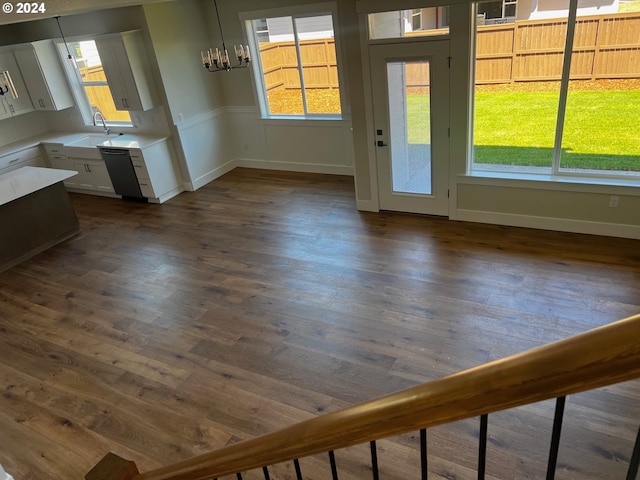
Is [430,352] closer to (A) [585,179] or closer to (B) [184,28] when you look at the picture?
(A) [585,179]

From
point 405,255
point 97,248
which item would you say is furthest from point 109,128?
point 405,255

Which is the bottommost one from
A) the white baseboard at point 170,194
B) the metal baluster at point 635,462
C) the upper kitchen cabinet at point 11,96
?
the white baseboard at point 170,194

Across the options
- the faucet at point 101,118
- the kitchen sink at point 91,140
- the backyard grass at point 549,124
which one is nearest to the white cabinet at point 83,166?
the kitchen sink at point 91,140

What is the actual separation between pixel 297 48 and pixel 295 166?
178 cm

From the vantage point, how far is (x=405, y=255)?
4.69 m

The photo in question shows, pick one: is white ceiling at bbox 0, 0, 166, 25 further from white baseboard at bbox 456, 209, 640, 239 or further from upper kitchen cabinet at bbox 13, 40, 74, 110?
upper kitchen cabinet at bbox 13, 40, 74, 110

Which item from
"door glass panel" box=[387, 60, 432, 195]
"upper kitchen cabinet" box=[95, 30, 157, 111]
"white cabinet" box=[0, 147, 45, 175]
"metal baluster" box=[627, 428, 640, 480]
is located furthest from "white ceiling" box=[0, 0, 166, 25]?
"white cabinet" box=[0, 147, 45, 175]

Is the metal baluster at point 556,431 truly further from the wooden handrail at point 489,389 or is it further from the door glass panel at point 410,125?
the door glass panel at point 410,125

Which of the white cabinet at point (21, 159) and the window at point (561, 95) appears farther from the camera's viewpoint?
the white cabinet at point (21, 159)

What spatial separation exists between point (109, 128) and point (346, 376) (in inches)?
241

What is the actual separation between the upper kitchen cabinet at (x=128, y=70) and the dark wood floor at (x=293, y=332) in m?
2.07

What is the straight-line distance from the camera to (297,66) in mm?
6633

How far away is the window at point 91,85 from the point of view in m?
6.83

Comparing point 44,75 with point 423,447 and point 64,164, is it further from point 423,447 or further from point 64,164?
point 423,447
